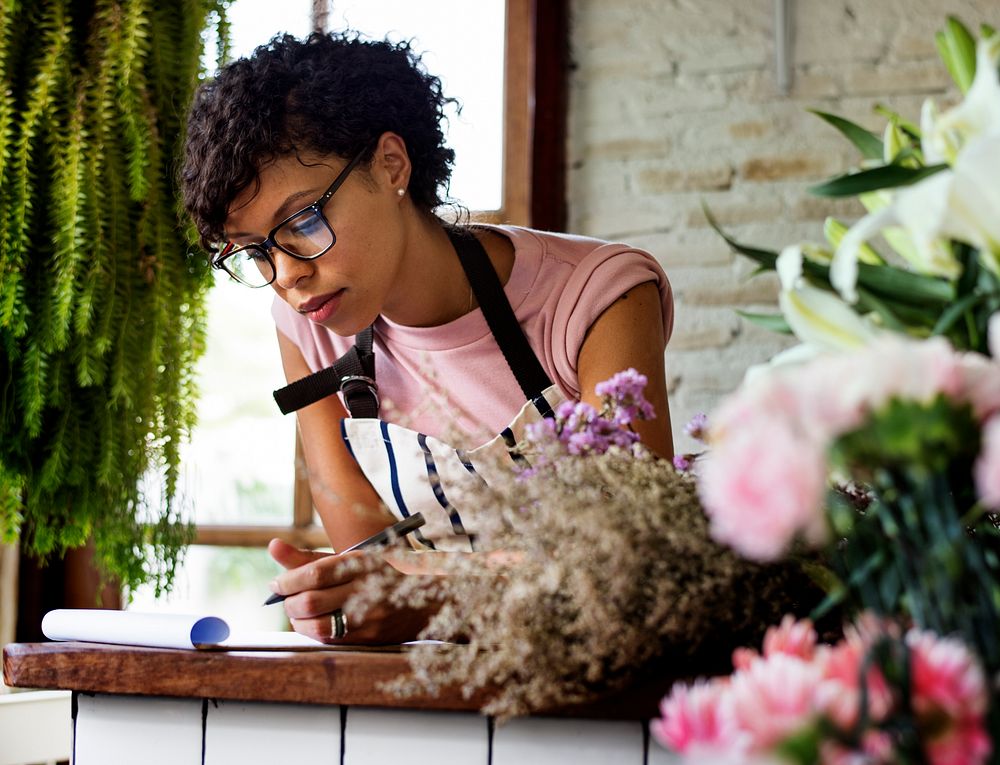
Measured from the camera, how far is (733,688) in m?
0.42

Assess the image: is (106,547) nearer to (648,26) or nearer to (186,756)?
(186,756)

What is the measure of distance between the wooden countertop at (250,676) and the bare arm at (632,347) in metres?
0.62

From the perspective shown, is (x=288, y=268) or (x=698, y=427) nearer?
(x=698, y=427)

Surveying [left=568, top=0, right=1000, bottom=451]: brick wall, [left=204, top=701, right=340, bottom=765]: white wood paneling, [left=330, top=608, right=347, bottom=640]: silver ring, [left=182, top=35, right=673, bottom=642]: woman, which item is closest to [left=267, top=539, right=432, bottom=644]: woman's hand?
[left=330, top=608, right=347, bottom=640]: silver ring

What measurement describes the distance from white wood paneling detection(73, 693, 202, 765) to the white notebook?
0.05m

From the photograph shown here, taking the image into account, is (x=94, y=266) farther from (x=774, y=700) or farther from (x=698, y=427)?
(x=774, y=700)

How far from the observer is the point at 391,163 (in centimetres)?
149

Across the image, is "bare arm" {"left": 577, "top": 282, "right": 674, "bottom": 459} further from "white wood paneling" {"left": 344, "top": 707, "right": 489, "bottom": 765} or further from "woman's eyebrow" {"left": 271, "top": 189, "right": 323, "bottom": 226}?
"white wood paneling" {"left": 344, "top": 707, "right": 489, "bottom": 765}

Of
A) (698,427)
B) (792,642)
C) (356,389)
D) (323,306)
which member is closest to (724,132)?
(356,389)

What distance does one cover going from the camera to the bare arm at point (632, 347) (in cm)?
136

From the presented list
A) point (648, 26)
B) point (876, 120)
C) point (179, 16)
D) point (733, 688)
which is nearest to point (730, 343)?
point (876, 120)

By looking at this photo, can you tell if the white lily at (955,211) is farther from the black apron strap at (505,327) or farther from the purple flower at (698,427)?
the black apron strap at (505,327)

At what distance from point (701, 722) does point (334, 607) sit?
0.60 m

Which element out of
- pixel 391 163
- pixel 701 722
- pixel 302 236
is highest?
pixel 391 163
